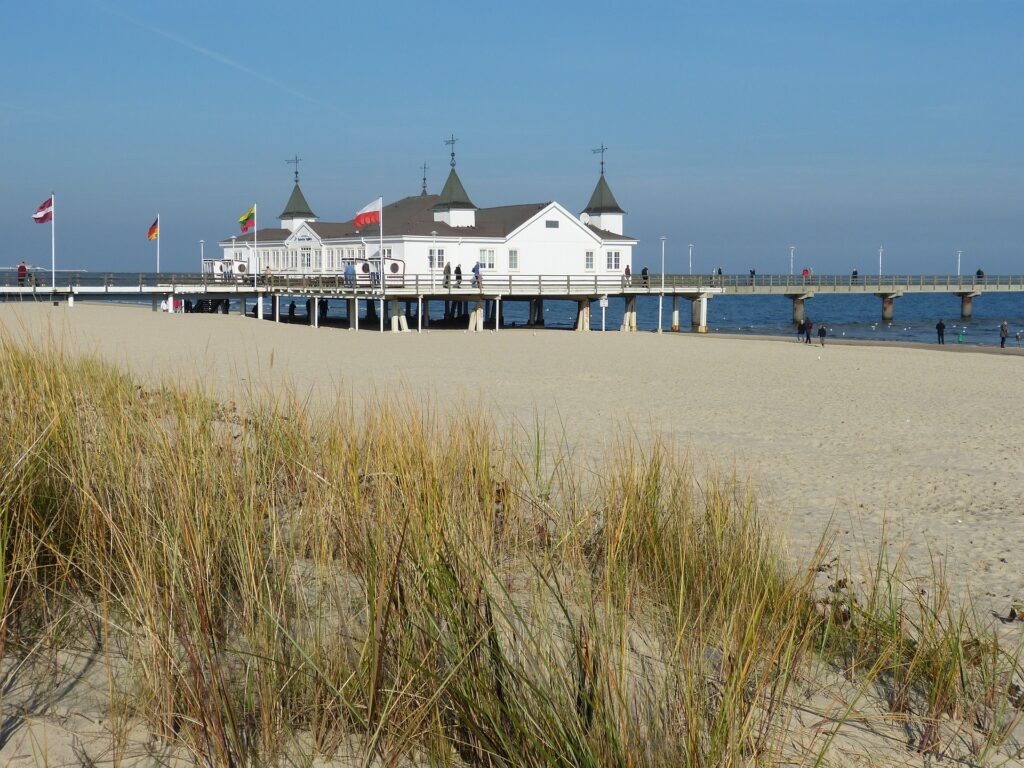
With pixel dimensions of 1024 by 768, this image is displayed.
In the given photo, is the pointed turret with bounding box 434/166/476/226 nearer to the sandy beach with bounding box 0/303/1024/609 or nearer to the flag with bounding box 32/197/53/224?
the sandy beach with bounding box 0/303/1024/609

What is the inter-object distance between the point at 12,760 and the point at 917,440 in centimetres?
1256

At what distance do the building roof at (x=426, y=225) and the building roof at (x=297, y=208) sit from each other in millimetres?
2960

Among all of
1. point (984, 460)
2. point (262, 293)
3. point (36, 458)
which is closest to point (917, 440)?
point (984, 460)

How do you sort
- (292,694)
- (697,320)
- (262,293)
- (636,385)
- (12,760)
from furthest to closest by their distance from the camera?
1. (697,320)
2. (262,293)
3. (636,385)
4. (292,694)
5. (12,760)

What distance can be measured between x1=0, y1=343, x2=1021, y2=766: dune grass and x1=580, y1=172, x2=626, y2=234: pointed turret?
47844 mm

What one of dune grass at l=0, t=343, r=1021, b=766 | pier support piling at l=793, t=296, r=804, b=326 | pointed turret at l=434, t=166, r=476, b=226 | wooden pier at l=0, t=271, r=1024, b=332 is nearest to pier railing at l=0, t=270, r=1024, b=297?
wooden pier at l=0, t=271, r=1024, b=332

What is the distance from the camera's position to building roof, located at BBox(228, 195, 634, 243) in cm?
4631

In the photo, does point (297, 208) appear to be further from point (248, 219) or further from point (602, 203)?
point (602, 203)

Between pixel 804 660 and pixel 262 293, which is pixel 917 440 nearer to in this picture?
pixel 804 660

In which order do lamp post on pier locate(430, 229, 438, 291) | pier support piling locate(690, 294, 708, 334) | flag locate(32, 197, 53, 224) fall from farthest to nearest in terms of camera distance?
pier support piling locate(690, 294, 708, 334) < lamp post on pier locate(430, 229, 438, 291) < flag locate(32, 197, 53, 224)

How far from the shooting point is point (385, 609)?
354 centimetres

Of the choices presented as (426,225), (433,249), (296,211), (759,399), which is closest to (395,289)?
(433,249)

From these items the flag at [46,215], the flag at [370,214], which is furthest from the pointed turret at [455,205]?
the flag at [46,215]

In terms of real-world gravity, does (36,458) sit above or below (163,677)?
above
